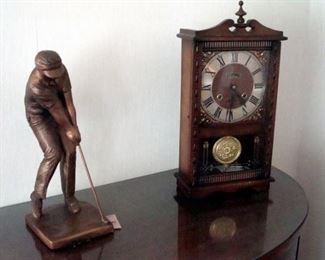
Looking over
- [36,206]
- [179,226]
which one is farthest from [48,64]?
[179,226]

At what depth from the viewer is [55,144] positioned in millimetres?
684

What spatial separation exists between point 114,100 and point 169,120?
6.8 inches

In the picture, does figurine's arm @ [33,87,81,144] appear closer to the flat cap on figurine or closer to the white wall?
the flat cap on figurine

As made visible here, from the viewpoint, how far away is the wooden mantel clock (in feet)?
2.62

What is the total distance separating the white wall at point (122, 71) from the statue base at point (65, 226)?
0.19m

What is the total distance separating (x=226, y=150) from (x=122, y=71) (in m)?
0.31

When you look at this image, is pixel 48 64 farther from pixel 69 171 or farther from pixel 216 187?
pixel 216 187

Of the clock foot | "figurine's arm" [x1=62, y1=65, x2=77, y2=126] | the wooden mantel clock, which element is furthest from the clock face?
"figurine's arm" [x1=62, y1=65, x2=77, y2=126]

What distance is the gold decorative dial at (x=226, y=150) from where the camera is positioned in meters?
0.86

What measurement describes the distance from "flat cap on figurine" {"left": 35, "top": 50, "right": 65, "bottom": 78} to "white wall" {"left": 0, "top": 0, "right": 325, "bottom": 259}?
0.20 metres

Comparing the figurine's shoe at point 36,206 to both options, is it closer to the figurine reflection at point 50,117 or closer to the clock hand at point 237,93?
the figurine reflection at point 50,117

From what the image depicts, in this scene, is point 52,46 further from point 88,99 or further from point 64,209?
point 64,209

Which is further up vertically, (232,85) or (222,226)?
(232,85)

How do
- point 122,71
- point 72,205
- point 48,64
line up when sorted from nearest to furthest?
point 48,64 < point 72,205 < point 122,71
